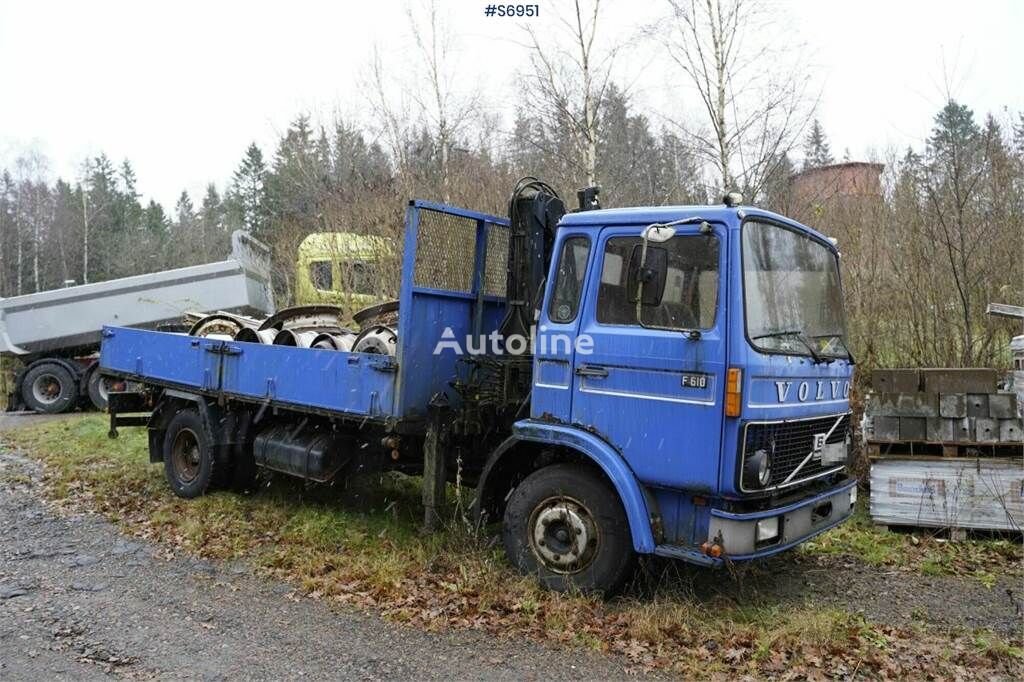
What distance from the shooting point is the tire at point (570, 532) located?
14.9ft

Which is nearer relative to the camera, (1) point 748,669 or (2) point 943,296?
(1) point 748,669

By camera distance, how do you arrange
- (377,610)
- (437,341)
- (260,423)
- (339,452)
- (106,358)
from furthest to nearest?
(106,358) < (260,423) < (339,452) < (437,341) < (377,610)

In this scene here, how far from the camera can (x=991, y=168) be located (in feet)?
27.4

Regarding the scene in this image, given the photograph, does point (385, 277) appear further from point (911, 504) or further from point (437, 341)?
point (911, 504)

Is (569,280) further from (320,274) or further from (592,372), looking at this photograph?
(320,274)

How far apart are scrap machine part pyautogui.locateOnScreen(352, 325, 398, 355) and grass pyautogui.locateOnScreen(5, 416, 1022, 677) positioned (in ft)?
4.65

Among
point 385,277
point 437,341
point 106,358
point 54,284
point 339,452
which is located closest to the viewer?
point 437,341

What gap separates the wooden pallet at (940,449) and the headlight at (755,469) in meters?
2.86

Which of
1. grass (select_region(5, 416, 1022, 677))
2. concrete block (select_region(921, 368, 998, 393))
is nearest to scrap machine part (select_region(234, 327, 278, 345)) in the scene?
grass (select_region(5, 416, 1022, 677))

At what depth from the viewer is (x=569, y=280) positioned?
189 inches

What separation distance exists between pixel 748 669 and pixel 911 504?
3213mm

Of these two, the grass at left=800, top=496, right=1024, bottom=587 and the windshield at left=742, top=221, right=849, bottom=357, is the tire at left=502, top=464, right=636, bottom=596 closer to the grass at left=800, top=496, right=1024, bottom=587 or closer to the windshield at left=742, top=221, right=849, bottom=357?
the windshield at left=742, top=221, right=849, bottom=357

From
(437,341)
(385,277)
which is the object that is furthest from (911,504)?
(385,277)
